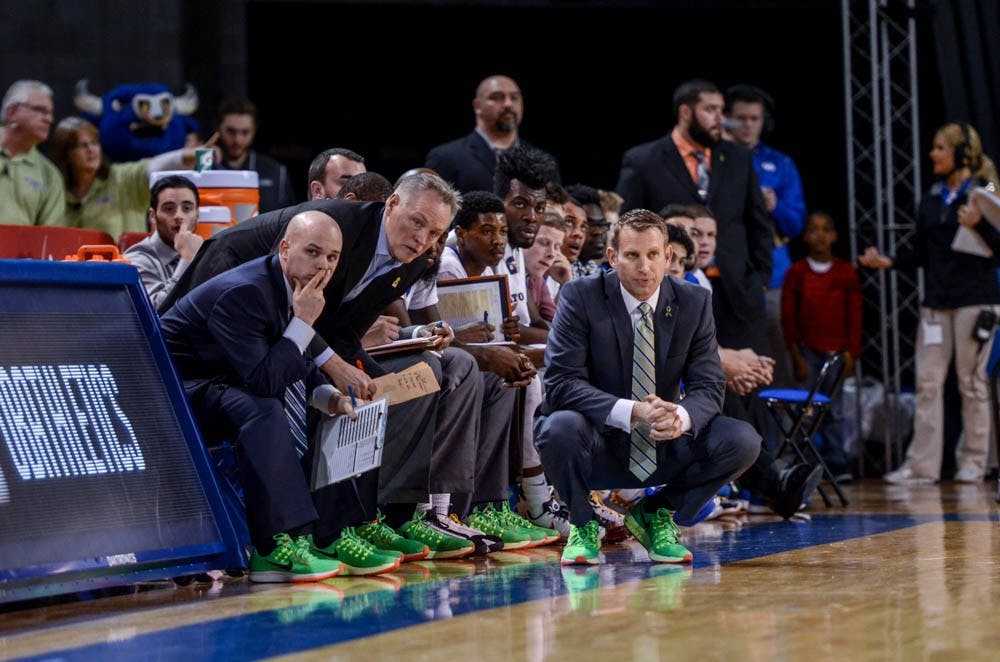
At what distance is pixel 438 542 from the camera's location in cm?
533

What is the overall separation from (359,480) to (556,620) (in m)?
1.55

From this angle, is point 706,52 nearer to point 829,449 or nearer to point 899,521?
point 829,449

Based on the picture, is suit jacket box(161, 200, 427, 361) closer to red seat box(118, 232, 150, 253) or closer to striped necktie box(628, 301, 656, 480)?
striped necktie box(628, 301, 656, 480)

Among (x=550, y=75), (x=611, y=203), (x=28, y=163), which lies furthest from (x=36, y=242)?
(x=550, y=75)

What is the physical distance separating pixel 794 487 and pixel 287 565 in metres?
2.97

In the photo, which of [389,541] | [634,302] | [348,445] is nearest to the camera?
[348,445]

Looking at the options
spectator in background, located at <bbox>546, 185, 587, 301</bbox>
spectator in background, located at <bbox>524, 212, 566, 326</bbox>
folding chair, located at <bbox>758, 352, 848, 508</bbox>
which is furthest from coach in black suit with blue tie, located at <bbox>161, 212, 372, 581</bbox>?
folding chair, located at <bbox>758, 352, 848, 508</bbox>

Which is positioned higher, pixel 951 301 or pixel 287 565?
pixel 951 301

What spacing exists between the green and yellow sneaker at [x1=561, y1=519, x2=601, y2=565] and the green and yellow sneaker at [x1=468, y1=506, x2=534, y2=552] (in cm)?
73

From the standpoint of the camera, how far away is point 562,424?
495cm

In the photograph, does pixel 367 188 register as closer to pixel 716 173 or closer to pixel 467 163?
pixel 467 163

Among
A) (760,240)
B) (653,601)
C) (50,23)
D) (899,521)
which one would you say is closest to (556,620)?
(653,601)

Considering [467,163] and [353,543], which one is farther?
[467,163]

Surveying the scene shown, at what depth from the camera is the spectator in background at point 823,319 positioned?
31.6 ft
